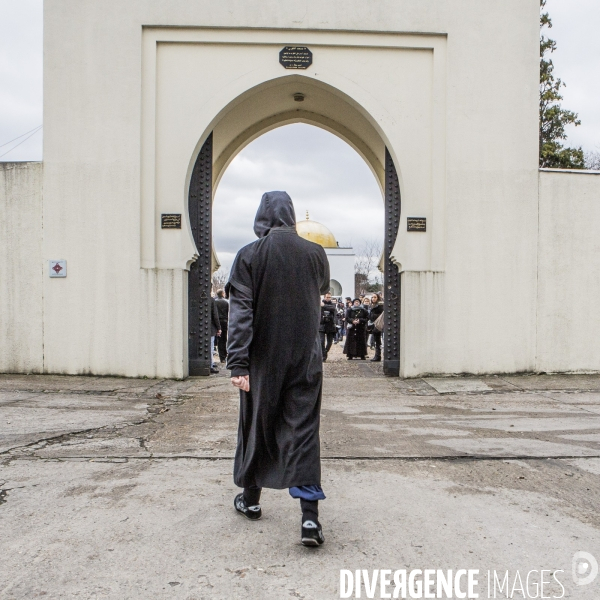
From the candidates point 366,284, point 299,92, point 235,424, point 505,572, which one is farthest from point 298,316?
point 366,284

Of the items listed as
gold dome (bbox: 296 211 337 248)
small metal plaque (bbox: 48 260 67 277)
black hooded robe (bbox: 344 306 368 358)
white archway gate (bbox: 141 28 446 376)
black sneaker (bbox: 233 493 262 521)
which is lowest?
black sneaker (bbox: 233 493 262 521)

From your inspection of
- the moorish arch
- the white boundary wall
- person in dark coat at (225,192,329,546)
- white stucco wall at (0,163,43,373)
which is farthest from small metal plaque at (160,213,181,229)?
person in dark coat at (225,192,329,546)

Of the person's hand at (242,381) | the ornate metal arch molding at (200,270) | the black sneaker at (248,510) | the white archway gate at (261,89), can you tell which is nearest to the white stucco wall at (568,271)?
the white archway gate at (261,89)

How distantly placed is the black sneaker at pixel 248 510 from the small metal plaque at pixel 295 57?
775cm

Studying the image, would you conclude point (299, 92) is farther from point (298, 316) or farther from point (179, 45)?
point (298, 316)

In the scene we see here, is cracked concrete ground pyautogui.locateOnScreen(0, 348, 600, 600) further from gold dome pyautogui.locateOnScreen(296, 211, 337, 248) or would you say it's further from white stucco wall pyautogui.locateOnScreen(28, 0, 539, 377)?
gold dome pyautogui.locateOnScreen(296, 211, 337, 248)

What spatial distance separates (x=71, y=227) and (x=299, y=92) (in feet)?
15.4

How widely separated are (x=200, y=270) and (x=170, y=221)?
40.9 inches

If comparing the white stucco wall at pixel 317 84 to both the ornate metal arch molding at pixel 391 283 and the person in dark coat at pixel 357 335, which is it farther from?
the person in dark coat at pixel 357 335

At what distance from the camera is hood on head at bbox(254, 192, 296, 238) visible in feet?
11.7

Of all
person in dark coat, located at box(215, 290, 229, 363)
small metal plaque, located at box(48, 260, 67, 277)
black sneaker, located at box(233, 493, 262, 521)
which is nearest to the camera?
black sneaker, located at box(233, 493, 262, 521)

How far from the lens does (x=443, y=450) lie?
17.1ft

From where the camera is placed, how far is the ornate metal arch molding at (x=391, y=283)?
10219 mm

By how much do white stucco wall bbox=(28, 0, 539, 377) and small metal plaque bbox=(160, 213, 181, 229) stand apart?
114 millimetres
